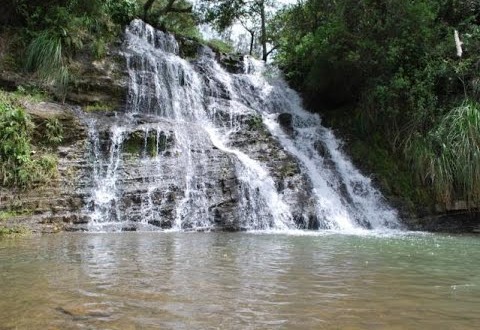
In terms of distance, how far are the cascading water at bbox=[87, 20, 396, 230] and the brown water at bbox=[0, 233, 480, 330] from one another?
3572 mm

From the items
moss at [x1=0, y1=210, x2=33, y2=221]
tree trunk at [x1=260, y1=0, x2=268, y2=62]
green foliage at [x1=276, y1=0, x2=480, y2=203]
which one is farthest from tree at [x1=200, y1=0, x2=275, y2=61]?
moss at [x1=0, y1=210, x2=33, y2=221]

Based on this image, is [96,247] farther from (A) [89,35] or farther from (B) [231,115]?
(A) [89,35]

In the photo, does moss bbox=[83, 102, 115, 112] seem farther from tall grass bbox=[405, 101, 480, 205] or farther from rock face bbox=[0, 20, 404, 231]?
tall grass bbox=[405, 101, 480, 205]

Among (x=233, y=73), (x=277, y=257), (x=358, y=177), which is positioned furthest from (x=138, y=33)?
(x=277, y=257)

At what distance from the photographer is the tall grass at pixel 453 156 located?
10938 millimetres

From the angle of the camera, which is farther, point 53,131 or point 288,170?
point 288,170

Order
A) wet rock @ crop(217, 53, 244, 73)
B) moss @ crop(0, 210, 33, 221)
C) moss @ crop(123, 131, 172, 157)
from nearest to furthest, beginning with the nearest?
moss @ crop(0, 210, 33, 221)
moss @ crop(123, 131, 172, 157)
wet rock @ crop(217, 53, 244, 73)

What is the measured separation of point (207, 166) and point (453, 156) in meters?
5.77

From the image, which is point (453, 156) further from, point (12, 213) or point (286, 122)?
point (12, 213)

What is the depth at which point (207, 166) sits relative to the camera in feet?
36.9

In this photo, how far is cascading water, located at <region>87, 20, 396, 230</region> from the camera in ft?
33.1

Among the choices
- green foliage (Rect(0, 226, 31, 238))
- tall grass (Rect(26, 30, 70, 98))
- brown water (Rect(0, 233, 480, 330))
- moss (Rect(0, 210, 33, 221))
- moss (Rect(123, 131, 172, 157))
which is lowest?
brown water (Rect(0, 233, 480, 330))

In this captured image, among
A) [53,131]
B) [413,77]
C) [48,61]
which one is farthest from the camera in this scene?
[413,77]

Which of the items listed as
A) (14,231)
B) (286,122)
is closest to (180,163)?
(14,231)
